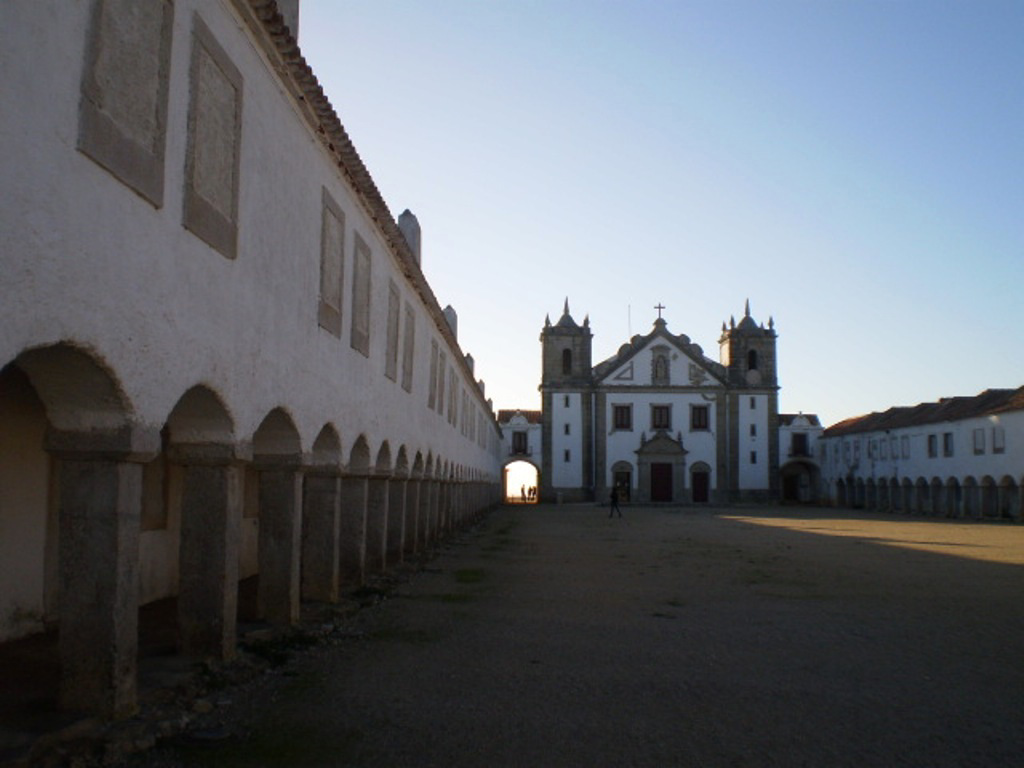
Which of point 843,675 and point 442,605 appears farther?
point 442,605

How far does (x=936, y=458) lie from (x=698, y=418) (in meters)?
12.7

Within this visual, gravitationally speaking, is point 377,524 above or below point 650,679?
above

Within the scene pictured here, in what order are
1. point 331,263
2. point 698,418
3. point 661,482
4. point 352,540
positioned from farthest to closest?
1. point 698,418
2. point 661,482
3. point 352,540
4. point 331,263

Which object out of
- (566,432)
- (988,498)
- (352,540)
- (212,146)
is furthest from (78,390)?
(566,432)

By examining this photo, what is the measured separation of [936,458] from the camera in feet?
150

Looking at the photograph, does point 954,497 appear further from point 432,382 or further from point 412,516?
point 412,516

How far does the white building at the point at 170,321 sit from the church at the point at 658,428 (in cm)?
4176

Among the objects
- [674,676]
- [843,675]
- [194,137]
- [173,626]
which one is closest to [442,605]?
[173,626]

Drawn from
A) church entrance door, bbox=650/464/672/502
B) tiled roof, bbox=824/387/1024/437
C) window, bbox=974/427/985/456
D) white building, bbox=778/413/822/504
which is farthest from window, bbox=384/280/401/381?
white building, bbox=778/413/822/504

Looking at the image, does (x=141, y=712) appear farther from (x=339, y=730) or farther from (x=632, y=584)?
(x=632, y=584)

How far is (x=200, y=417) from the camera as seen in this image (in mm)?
7152

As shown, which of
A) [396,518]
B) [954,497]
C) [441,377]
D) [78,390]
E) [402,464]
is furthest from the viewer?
[954,497]

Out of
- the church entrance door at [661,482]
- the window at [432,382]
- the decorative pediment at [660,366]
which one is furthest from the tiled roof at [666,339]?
the window at [432,382]

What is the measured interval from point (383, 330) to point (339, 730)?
317 inches
